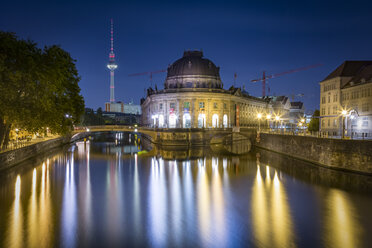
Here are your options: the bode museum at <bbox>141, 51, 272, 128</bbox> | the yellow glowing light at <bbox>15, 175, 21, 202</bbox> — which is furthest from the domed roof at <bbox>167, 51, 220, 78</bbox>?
the yellow glowing light at <bbox>15, 175, 21, 202</bbox>

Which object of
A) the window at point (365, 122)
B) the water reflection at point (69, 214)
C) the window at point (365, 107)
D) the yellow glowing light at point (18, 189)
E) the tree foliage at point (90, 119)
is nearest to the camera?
the water reflection at point (69, 214)

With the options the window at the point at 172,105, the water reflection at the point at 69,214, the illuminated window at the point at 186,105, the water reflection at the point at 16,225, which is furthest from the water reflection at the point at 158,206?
the window at the point at 172,105

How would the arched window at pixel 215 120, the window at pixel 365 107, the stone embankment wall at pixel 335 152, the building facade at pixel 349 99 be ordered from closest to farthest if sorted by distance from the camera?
the stone embankment wall at pixel 335 152
the window at pixel 365 107
the building facade at pixel 349 99
the arched window at pixel 215 120

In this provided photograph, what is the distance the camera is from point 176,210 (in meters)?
22.2

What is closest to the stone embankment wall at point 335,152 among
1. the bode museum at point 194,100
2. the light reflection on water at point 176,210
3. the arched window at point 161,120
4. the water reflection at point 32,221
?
the light reflection on water at point 176,210

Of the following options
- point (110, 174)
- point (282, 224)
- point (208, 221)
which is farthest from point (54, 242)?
point (110, 174)

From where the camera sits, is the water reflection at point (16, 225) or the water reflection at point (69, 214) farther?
the water reflection at point (69, 214)

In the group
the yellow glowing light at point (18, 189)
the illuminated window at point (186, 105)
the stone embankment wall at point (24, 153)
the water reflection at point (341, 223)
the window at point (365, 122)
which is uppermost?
the illuminated window at point (186, 105)

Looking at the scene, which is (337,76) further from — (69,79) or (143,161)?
(69,79)

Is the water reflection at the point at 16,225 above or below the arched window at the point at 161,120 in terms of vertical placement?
below

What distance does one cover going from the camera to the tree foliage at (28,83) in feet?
105

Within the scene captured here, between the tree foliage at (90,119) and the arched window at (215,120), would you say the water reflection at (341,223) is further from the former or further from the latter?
the tree foliage at (90,119)

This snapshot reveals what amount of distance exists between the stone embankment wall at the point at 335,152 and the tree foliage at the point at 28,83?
3468cm

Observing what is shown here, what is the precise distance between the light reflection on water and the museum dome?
60.4 m
